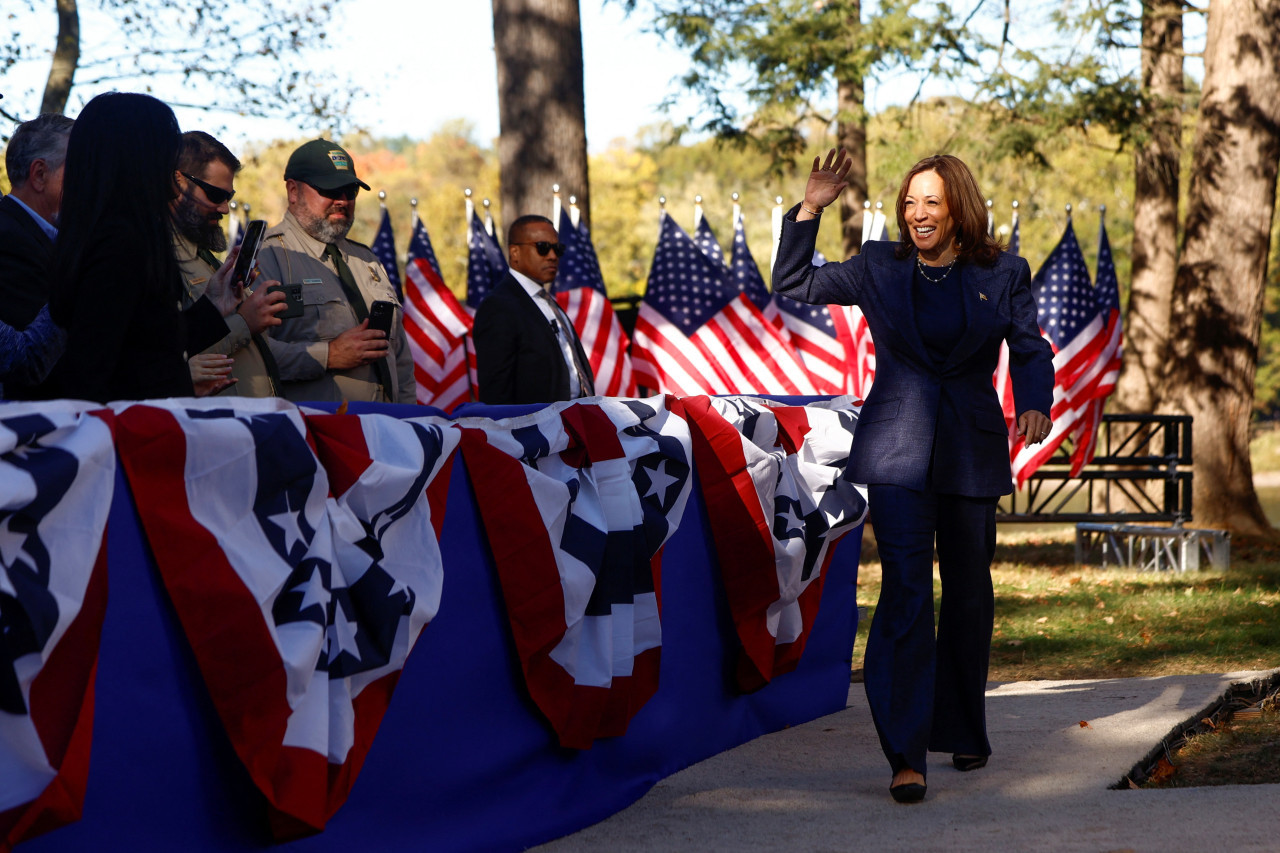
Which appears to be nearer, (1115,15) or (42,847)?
(42,847)

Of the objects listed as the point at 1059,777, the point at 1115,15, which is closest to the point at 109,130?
the point at 1059,777

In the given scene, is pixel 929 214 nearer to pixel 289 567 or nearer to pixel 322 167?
pixel 322 167

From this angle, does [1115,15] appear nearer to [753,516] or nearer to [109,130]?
[753,516]

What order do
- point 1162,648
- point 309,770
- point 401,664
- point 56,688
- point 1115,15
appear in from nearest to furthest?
point 56,688
point 309,770
point 401,664
point 1162,648
point 1115,15

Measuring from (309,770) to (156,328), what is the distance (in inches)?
47.4

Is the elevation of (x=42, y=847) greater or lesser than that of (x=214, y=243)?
lesser

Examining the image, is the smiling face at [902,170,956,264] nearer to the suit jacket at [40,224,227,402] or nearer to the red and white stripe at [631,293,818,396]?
the suit jacket at [40,224,227,402]

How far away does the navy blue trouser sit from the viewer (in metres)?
4.48

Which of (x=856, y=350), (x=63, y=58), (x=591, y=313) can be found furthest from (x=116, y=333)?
(x=63, y=58)

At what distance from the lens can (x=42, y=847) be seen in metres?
2.69

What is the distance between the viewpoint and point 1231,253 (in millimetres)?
14641

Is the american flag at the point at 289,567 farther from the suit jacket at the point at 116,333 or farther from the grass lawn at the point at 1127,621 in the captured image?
the grass lawn at the point at 1127,621

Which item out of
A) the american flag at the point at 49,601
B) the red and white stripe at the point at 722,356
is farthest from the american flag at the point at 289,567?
Answer: the red and white stripe at the point at 722,356

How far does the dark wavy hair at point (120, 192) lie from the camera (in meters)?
3.43
